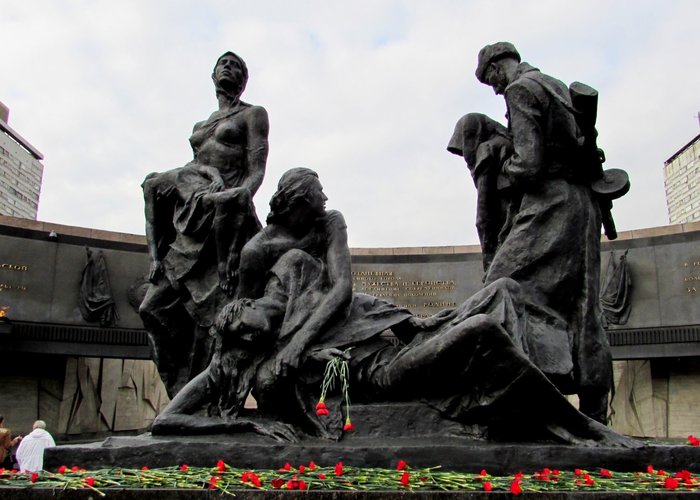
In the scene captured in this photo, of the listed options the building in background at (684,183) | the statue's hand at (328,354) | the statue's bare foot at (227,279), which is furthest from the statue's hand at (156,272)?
the building in background at (684,183)

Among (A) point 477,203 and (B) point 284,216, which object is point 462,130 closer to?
(A) point 477,203

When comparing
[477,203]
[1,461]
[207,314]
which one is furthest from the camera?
[1,461]

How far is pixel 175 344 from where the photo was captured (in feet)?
22.7

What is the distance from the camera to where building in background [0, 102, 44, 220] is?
34000mm

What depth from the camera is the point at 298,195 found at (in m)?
5.17

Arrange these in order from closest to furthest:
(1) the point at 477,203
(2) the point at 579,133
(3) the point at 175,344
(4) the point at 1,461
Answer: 1. (2) the point at 579,133
2. (1) the point at 477,203
3. (3) the point at 175,344
4. (4) the point at 1,461

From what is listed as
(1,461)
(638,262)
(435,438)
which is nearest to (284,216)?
(435,438)

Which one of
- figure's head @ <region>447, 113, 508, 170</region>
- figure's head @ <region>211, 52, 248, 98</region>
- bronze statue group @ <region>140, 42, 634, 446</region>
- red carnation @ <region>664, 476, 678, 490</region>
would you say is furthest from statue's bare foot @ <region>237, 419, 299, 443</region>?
figure's head @ <region>211, 52, 248, 98</region>

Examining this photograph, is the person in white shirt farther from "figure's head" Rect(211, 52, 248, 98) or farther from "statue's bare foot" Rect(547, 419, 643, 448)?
"statue's bare foot" Rect(547, 419, 643, 448)

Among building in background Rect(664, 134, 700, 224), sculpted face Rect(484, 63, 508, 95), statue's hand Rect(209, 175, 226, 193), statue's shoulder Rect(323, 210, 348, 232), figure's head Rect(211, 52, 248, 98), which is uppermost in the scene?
building in background Rect(664, 134, 700, 224)

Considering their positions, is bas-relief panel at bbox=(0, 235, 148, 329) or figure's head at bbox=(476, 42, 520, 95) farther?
bas-relief panel at bbox=(0, 235, 148, 329)

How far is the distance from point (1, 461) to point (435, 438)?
6994mm

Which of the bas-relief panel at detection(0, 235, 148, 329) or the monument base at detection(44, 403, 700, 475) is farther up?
the bas-relief panel at detection(0, 235, 148, 329)

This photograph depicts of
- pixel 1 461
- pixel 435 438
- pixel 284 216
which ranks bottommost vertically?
pixel 1 461
